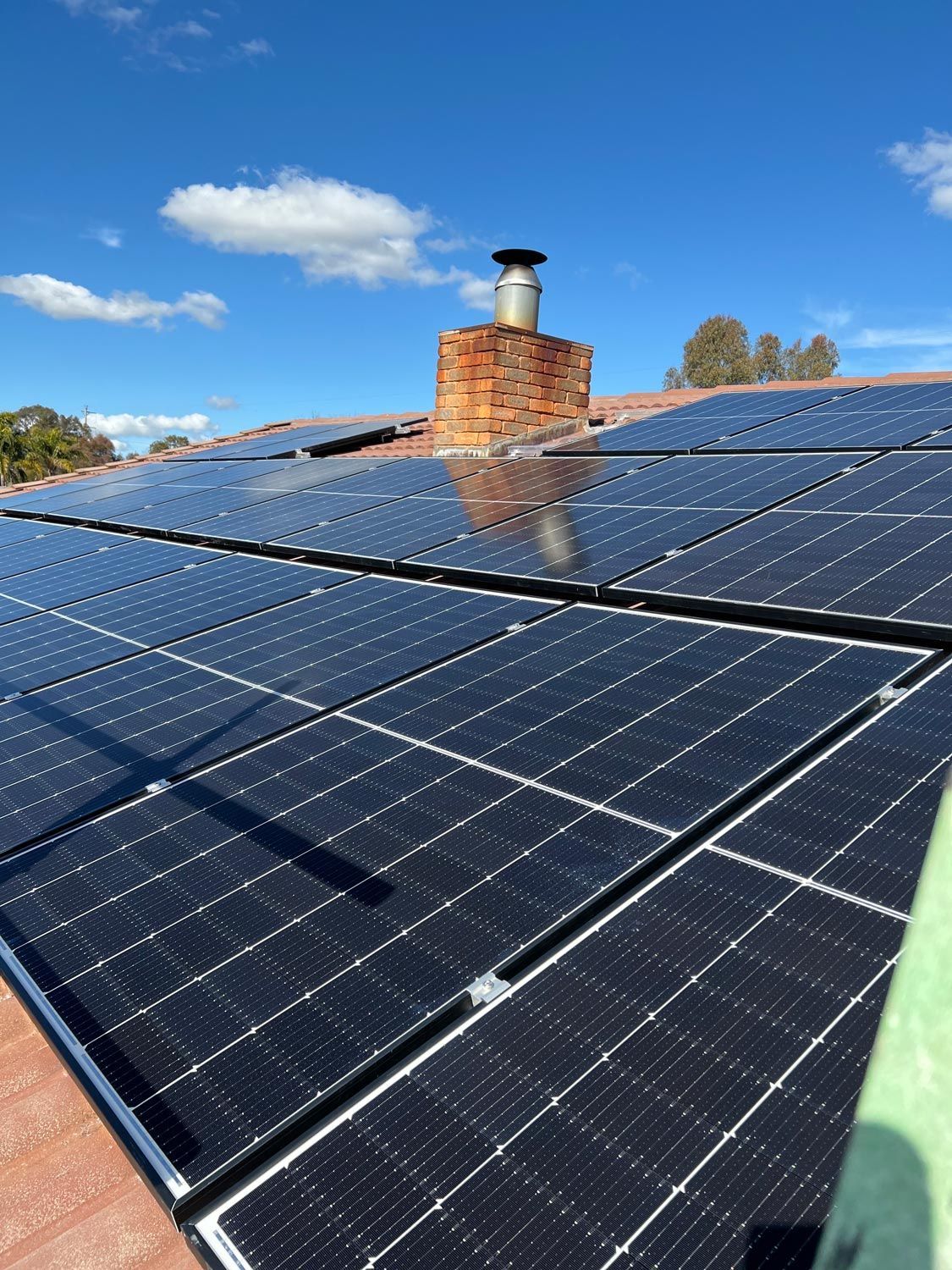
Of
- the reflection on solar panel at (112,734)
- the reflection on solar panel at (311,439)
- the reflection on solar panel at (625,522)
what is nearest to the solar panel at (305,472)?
the reflection on solar panel at (311,439)

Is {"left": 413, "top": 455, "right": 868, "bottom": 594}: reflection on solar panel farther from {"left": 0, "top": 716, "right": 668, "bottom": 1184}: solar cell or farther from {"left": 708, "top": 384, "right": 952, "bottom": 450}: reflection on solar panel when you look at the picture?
{"left": 0, "top": 716, "right": 668, "bottom": 1184}: solar cell

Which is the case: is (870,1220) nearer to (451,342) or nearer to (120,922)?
(120,922)

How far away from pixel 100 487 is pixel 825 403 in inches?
726

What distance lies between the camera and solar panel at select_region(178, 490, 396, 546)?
42.2ft

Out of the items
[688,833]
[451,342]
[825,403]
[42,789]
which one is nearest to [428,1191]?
[688,833]

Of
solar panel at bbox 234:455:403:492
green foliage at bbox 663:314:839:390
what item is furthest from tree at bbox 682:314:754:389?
solar panel at bbox 234:455:403:492

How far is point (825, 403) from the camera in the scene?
14.2 m

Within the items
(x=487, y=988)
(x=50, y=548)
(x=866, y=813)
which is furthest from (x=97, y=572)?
(x=866, y=813)

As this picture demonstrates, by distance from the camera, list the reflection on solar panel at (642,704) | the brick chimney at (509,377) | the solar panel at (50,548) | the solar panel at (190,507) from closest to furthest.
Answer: the reflection on solar panel at (642,704) → the solar panel at (50,548) → the solar panel at (190,507) → the brick chimney at (509,377)

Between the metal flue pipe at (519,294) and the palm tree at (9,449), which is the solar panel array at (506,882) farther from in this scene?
the palm tree at (9,449)

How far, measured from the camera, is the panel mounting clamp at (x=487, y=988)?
3.31 metres

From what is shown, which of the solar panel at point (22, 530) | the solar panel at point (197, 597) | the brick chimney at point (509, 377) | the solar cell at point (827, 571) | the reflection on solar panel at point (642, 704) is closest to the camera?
the reflection on solar panel at point (642, 704)

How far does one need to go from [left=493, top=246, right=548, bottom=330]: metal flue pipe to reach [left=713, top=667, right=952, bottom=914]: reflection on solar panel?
13.7 meters

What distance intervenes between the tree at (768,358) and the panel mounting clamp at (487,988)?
271 feet
